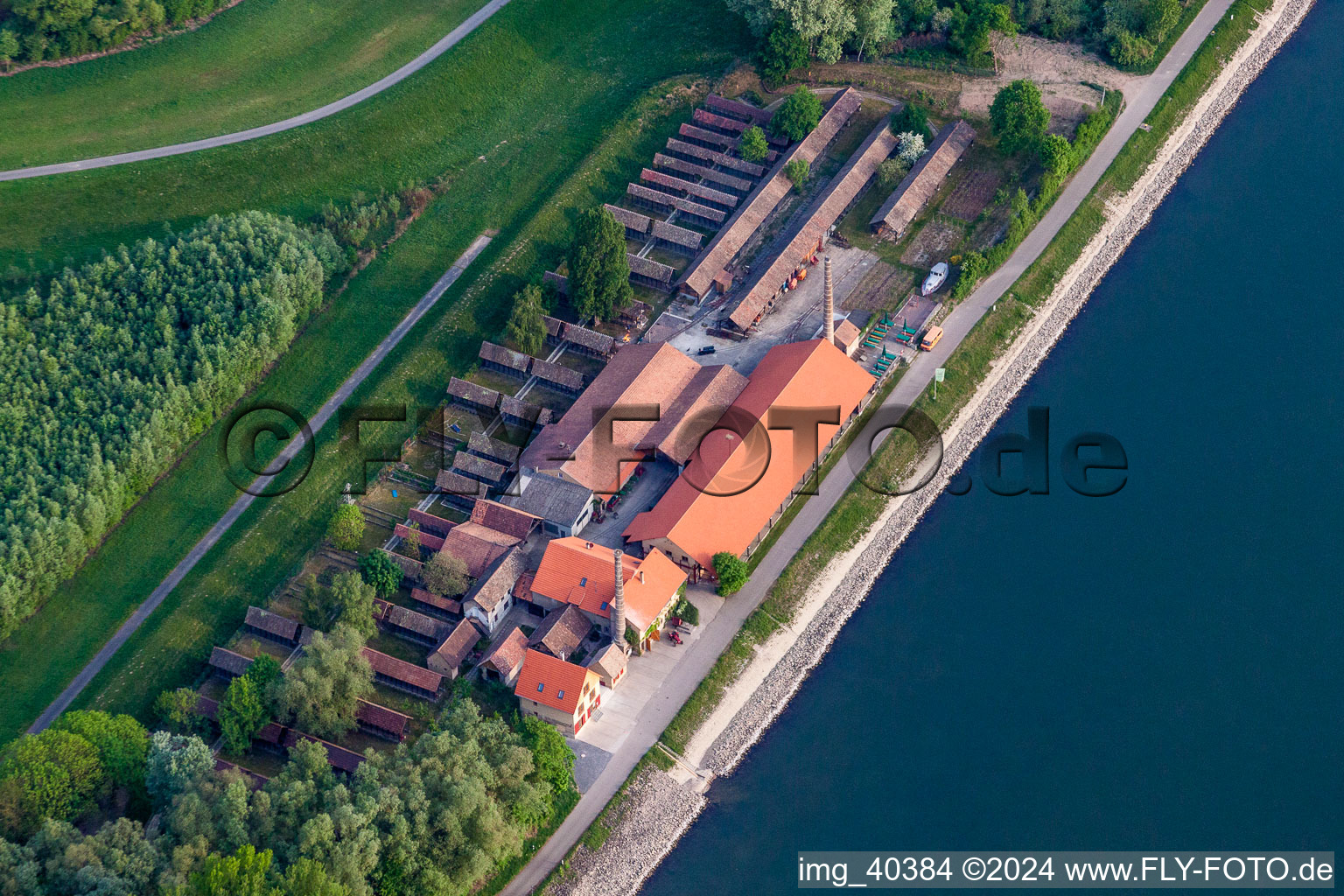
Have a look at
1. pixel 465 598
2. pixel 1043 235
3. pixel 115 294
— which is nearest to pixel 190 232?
pixel 115 294

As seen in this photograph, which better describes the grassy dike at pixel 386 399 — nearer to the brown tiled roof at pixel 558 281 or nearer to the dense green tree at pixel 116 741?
the brown tiled roof at pixel 558 281

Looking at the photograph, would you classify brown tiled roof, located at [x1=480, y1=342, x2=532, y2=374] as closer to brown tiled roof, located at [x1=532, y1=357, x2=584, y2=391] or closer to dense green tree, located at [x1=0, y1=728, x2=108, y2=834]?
brown tiled roof, located at [x1=532, y1=357, x2=584, y2=391]

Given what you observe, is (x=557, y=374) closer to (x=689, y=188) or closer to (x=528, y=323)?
(x=528, y=323)

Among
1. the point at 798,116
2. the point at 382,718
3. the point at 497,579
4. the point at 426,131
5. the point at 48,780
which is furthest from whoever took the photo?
the point at 426,131

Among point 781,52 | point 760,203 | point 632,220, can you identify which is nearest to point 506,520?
point 632,220

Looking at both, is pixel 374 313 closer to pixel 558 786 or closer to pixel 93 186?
pixel 93 186

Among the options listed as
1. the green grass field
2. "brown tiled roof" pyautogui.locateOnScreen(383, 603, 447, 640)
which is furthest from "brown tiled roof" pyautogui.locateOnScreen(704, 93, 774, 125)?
"brown tiled roof" pyautogui.locateOnScreen(383, 603, 447, 640)
